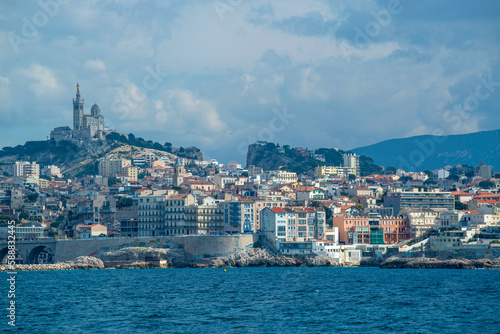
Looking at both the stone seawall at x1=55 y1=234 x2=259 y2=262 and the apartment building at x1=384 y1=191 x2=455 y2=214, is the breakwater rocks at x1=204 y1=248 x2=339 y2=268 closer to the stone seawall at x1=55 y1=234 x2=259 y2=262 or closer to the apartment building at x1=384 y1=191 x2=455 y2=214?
the stone seawall at x1=55 y1=234 x2=259 y2=262

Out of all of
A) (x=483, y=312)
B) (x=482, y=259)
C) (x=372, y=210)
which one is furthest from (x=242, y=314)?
(x=372, y=210)

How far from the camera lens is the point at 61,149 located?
198125 mm

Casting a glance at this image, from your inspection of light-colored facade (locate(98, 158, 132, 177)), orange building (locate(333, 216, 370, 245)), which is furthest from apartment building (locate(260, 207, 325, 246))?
light-colored facade (locate(98, 158, 132, 177))

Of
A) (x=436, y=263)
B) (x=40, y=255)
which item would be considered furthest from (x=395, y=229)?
(x=40, y=255)

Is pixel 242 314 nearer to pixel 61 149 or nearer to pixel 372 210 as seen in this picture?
pixel 372 210

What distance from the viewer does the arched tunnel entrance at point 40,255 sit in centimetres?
9512

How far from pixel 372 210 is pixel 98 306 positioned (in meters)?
59.2

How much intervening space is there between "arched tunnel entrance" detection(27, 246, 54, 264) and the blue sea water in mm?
13454

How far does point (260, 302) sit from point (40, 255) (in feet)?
177

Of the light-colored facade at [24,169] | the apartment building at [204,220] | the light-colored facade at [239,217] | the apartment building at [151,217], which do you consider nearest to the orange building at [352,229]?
the light-colored facade at [239,217]

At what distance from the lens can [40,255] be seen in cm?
10294

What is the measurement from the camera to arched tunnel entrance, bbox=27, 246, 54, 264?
9512cm

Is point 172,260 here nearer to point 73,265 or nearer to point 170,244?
point 170,244

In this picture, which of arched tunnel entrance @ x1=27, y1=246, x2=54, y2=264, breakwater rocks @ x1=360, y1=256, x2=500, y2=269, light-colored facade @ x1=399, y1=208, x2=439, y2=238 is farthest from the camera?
light-colored facade @ x1=399, y1=208, x2=439, y2=238
